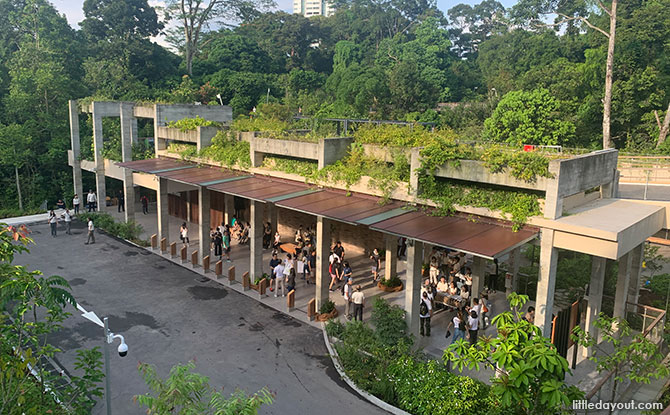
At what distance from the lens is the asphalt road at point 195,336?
14188mm

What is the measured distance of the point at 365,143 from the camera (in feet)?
63.4

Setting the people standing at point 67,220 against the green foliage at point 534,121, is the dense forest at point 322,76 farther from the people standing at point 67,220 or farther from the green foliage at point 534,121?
the people standing at point 67,220

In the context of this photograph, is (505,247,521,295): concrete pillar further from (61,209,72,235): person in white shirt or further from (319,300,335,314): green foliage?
(61,209,72,235): person in white shirt

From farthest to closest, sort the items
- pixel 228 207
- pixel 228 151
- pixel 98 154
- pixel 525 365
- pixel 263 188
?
pixel 98 154 < pixel 228 207 < pixel 228 151 < pixel 263 188 < pixel 525 365

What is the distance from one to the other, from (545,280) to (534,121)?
89.7 ft

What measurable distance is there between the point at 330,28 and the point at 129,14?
4592 cm

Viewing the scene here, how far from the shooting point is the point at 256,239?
21.7 m

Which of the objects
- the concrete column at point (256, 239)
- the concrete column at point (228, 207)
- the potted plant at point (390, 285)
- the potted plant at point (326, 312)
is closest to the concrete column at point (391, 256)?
the potted plant at point (390, 285)

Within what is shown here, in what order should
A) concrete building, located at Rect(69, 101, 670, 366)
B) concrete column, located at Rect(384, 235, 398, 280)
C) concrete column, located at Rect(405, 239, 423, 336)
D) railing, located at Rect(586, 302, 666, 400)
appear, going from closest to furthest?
1. concrete building, located at Rect(69, 101, 670, 366)
2. concrete column, located at Rect(405, 239, 423, 336)
3. railing, located at Rect(586, 302, 666, 400)
4. concrete column, located at Rect(384, 235, 398, 280)

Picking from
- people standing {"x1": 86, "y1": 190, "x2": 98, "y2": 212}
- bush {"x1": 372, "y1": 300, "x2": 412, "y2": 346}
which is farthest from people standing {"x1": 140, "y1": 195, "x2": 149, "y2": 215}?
bush {"x1": 372, "y1": 300, "x2": 412, "y2": 346}

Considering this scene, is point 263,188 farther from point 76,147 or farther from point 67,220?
point 76,147

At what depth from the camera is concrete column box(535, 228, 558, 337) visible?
14023 millimetres

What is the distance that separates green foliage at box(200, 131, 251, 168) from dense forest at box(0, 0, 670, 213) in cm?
984

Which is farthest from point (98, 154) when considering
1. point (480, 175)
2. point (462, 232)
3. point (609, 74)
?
point (609, 74)
